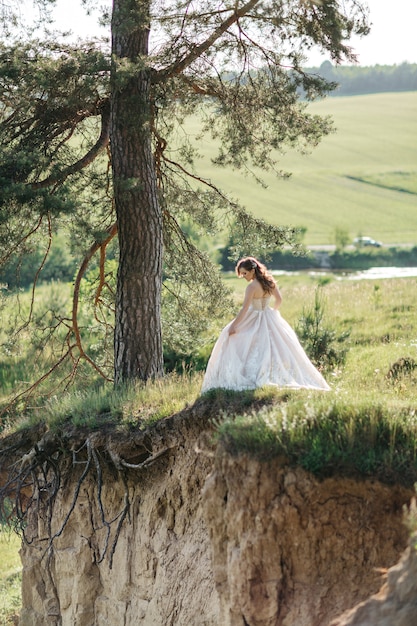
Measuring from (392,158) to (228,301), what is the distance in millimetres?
102213

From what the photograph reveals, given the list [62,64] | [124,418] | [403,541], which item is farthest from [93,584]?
[62,64]

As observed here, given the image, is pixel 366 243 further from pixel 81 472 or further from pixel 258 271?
pixel 81 472

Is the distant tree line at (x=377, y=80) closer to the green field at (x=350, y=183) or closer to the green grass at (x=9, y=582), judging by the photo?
the green field at (x=350, y=183)

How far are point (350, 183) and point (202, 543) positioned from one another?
99293 millimetres

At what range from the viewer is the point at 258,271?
13.5 meters

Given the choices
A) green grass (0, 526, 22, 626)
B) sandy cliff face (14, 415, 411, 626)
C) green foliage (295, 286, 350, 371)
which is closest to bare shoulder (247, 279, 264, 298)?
sandy cliff face (14, 415, 411, 626)

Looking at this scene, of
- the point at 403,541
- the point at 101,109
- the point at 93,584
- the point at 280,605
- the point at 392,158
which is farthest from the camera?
the point at 392,158

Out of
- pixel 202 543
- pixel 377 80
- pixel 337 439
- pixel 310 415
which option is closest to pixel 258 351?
pixel 202 543

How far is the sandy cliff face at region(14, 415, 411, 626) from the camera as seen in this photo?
878 cm

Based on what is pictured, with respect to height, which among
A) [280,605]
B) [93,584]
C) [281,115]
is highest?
[281,115]

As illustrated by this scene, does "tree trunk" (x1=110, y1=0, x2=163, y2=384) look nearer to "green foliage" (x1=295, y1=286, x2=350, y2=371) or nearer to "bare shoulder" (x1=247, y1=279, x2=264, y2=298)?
"bare shoulder" (x1=247, y1=279, x2=264, y2=298)

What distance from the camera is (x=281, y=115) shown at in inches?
663

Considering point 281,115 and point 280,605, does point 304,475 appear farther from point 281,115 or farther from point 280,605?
point 281,115

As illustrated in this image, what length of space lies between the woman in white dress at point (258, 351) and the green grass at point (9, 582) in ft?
22.2
